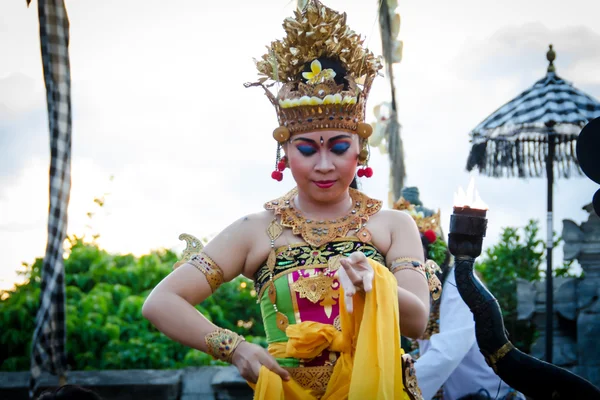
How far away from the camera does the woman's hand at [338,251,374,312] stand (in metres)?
2.73

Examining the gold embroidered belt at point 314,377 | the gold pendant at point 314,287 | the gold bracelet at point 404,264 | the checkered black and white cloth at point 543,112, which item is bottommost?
the gold embroidered belt at point 314,377

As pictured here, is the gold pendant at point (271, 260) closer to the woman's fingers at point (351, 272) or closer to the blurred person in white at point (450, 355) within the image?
the woman's fingers at point (351, 272)

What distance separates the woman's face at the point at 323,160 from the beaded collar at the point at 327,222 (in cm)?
12

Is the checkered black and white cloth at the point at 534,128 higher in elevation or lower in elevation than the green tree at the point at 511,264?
higher

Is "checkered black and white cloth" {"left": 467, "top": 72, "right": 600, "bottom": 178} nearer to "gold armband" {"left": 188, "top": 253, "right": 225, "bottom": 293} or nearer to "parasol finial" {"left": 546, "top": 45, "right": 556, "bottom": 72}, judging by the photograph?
"parasol finial" {"left": 546, "top": 45, "right": 556, "bottom": 72}

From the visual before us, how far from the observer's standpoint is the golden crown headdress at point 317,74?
3293 mm

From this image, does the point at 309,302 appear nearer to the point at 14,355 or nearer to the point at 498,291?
the point at 14,355

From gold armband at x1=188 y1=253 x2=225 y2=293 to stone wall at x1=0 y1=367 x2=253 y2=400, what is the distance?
9.27 feet

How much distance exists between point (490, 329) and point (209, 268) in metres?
1.24

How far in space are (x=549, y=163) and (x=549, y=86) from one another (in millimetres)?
884

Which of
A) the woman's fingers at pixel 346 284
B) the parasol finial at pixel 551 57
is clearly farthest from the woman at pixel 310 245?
the parasol finial at pixel 551 57

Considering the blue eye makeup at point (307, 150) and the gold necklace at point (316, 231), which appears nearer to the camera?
the gold necklace at point (316, 231)

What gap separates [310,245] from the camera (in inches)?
129

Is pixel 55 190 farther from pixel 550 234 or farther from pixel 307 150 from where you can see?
pixel 550 234
